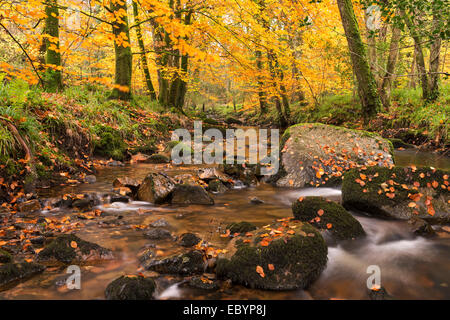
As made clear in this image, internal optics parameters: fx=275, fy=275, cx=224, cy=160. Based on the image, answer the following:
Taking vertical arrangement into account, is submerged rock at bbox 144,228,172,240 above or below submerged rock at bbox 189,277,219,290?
above

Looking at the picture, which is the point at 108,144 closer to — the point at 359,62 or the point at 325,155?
the point at 325,155

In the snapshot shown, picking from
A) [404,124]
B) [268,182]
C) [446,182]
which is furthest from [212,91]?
[446,182]

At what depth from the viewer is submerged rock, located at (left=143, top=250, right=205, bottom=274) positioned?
2576mm

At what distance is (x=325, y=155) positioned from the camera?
6301 millimetres

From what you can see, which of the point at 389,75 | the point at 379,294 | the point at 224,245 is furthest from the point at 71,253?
the point at 389,75

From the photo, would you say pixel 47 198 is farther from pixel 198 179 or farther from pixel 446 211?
pixel 446 211

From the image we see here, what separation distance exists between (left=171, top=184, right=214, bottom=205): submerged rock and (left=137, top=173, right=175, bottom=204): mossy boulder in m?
0.14

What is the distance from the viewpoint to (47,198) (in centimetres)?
424

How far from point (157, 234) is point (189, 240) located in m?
0.44

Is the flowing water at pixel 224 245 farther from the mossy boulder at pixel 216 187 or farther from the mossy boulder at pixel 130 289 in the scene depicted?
the mossy boulder at pixel 216 187

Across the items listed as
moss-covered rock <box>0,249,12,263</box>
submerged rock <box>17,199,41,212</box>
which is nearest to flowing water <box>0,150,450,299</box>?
moss-covered rock <box>0,249,12,263</box>

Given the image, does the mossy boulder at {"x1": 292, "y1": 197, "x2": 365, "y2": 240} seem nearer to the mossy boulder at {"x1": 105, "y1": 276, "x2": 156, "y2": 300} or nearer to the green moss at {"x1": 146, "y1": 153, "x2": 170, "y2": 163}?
the mossy boulder at {"x1": 105, "y1": 276, "x2": 156, "y2": 300}

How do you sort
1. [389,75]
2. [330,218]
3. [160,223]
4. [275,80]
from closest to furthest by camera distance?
[330,218] < [160,223] < [389,75] < [275,80]
